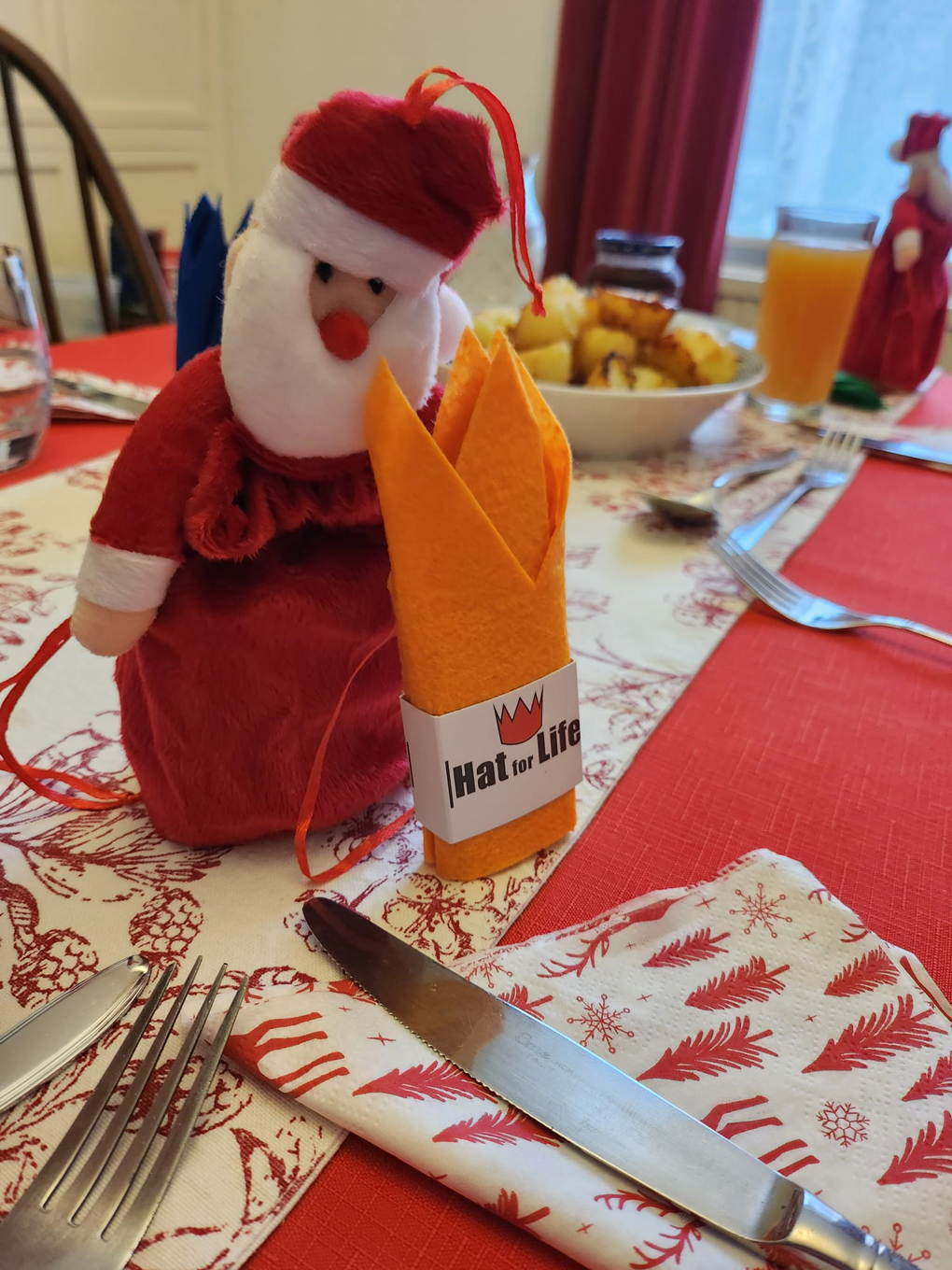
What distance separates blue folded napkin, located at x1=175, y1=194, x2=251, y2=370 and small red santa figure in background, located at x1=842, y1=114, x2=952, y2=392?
107 cm

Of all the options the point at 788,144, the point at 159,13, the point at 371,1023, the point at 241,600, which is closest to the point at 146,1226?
the point at 371,1023

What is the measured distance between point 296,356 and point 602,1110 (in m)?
0.25

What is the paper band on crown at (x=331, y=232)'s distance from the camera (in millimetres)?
266

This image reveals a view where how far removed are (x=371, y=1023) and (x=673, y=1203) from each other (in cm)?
11

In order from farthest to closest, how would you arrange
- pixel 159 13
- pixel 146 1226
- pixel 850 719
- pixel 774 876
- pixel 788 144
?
1. pixel 159 13
2. pixel 788 144
3. pixel 850 719
4. pixel 774 876
5. pixel 146 1226

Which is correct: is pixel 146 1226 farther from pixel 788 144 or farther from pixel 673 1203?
pixel 788 144

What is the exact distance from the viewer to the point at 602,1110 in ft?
0.87

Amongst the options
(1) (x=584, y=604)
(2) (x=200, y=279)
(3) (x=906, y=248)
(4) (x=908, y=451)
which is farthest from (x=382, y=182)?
(3) (x=906, y=248)

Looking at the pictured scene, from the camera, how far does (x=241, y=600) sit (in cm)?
32

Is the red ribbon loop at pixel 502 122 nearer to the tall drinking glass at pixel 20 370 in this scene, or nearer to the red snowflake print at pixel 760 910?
the red snowflake print at pixel 760 910

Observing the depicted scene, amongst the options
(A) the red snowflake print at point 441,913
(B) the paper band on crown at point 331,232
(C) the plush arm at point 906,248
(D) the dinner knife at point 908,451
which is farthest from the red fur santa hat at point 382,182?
(C) the plush arm at point 906,248

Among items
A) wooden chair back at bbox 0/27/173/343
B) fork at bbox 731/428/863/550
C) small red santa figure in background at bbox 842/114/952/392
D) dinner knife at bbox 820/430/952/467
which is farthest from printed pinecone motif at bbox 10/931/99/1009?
small red santa figure in background at bbox 842/114/952/392

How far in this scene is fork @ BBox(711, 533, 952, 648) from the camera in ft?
1.96

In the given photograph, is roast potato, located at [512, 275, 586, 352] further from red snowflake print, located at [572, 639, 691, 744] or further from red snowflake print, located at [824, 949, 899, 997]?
red snowflake print, located at [824, 949, 899, 997]
